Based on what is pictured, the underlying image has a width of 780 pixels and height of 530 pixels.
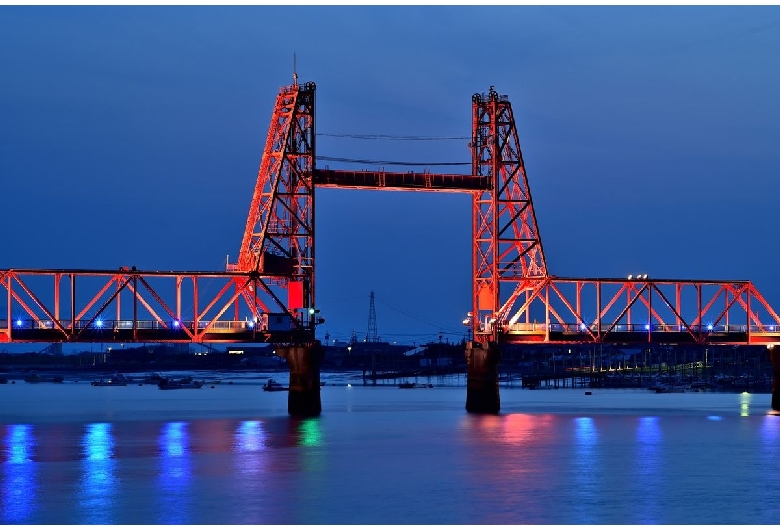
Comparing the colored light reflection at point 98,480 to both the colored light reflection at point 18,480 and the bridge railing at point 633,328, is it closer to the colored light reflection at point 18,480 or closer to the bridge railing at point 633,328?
the colored light reflection at point 18,480

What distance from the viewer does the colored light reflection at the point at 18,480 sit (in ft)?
187

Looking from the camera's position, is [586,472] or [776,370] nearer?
[586,472]

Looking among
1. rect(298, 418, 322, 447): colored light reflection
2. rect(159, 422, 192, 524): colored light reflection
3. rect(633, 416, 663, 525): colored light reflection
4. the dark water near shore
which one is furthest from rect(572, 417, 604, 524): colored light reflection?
rect(298, 418, 322, 447): colored light reflection

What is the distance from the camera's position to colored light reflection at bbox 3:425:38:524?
187 feet

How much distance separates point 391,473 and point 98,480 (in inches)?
631

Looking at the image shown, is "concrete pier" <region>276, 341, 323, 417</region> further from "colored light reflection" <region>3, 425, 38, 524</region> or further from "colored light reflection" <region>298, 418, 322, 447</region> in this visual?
"colored light reflection" <region>3, 425, 38, 524</region>

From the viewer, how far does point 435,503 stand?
61250mm

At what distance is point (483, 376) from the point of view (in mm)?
122812

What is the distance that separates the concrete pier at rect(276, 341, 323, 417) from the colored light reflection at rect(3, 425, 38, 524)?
22952mm

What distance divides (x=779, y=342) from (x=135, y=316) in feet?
196

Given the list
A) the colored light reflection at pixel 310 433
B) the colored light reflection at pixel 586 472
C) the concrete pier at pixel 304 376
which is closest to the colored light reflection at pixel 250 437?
the colored light reflection at pixel 310 433

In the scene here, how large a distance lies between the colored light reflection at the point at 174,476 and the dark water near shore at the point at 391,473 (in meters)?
0.11

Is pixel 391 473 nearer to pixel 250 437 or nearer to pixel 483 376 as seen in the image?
pixel 250 437

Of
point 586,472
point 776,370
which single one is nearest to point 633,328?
point 776,370
